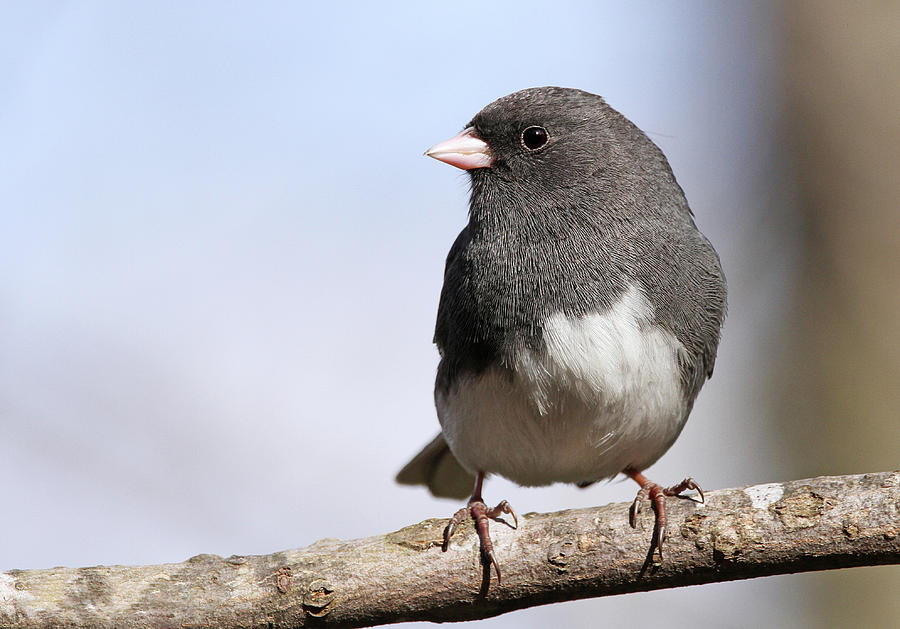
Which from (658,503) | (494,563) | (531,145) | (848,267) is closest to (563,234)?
(531,145)

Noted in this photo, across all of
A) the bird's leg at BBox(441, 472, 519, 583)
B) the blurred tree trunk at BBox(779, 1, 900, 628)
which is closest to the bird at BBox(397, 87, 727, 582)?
the bird's leg at BBox(441, 472, 519, 583)

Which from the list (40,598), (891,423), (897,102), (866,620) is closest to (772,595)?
(866,620)

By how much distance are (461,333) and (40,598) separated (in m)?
1.44

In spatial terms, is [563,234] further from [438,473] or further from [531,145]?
[438,473]

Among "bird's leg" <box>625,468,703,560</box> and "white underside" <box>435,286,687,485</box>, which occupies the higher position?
"white underside" <box>435,286,687,485</box>

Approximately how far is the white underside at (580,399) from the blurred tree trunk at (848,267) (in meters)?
1.77

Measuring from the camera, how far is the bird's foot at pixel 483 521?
2494mm

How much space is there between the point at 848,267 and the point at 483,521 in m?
2.86

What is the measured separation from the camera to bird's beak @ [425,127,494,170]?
3.28m

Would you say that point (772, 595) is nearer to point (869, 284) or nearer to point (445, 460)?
point (869, 284)

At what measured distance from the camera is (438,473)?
13.3 ft

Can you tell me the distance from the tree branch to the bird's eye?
4.60 ft

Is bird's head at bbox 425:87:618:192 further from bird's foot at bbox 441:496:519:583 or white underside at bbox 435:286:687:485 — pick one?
bird's foot at bbox 441:496:519:583

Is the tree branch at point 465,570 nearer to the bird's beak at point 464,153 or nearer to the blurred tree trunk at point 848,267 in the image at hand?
the bird's beak at point 464,153
